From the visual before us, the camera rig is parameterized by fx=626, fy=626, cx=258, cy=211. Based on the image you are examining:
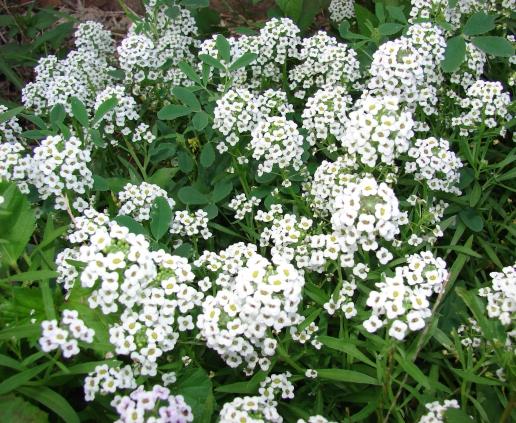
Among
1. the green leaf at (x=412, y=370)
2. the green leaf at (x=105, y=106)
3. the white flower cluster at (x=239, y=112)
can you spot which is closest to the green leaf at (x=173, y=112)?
the white flower cluster at (x=239, y=112)

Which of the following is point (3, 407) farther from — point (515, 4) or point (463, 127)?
point (515, 4)

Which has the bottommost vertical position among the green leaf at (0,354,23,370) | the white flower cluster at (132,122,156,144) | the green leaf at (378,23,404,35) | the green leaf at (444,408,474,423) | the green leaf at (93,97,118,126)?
the green leaf at (444,408,474,423)

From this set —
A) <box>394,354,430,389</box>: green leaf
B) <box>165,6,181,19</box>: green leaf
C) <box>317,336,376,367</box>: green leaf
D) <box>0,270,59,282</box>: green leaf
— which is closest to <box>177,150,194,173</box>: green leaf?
<box>165,6,181,19</box>: green leaf

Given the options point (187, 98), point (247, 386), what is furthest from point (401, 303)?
point (187, 98)

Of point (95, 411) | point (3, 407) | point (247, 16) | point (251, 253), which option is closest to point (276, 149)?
point (251, 253)

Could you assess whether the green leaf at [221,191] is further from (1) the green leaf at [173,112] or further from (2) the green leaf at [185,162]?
(1) the green leaf at [173,112]

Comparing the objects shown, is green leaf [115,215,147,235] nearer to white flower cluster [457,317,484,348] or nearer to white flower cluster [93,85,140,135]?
white flower cluster [93,85,140,135]
